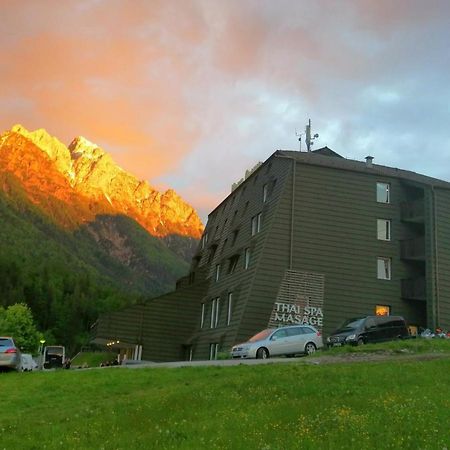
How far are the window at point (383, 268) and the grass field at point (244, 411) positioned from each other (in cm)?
2259

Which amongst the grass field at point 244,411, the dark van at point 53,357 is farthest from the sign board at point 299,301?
the dark van at point 53,357

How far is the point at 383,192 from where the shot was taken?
40.8 m

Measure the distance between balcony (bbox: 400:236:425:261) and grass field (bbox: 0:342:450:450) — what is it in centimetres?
2311

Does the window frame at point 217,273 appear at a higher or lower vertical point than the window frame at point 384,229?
lower

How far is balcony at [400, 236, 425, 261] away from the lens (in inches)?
1533

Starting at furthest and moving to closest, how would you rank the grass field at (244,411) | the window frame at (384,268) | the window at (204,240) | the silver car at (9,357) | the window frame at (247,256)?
1. the window at (204,240)
2. the window frame at (247,256)
3. the window frame at (384,268)
4. the silver car at (9,357)
5. the grass field at (244,411)

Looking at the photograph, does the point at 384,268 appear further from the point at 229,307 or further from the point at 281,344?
the point at 281,344

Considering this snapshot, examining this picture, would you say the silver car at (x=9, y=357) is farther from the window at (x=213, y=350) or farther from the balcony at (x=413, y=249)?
the balcony at (x=413, y=249)

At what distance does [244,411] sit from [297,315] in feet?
83.7

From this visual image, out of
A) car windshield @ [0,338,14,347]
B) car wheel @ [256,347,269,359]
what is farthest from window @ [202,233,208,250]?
car windshield @ [0,338,14,347]

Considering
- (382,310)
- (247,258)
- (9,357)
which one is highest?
(247,258)

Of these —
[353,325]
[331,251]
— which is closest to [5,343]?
[353,325]

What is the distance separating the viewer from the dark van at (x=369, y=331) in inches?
1156

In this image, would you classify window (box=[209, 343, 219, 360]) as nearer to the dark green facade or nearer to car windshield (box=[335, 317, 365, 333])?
the dark green facade
